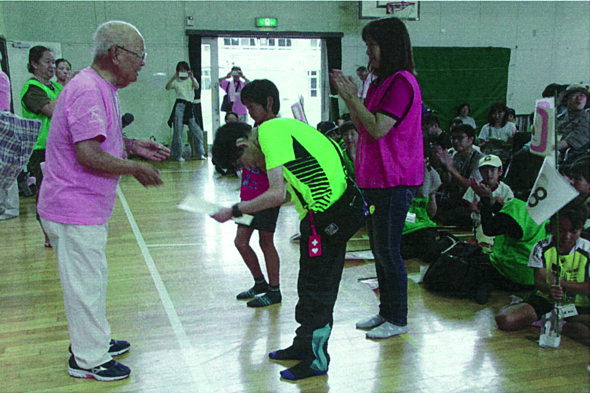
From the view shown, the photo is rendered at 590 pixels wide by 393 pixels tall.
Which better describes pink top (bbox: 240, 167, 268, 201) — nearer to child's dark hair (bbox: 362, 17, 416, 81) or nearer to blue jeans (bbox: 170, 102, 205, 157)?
child's dark hair (bbox: 362, 17, 416, 81)

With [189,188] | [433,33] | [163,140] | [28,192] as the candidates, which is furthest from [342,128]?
[433,33]

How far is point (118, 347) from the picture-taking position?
2482 millimetres

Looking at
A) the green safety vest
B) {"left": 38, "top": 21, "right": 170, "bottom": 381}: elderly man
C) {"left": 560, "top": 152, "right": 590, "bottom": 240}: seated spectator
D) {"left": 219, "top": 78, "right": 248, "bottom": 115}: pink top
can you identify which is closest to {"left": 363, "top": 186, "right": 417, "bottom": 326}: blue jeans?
{"left": 560, "top": 152, "right": 590, "bottom": 240}: seated spectator

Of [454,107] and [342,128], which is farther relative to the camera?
[454,107]

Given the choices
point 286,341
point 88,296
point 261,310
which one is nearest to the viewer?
point 88,296

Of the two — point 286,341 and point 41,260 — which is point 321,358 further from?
point 41,260

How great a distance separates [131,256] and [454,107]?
31.7 feet

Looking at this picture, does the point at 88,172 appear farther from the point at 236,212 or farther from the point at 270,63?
the point at 270,63

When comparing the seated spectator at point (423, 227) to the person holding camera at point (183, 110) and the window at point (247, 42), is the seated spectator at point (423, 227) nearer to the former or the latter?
the person holding camera at point (183, 110)

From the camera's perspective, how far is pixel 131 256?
13.5ft

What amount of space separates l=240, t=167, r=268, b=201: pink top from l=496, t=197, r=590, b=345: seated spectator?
61.0 inches

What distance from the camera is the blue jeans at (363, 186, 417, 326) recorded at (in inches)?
95.0

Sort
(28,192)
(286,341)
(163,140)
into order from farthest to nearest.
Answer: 1. (163,140)
2. (28,192)
3. (286,341)

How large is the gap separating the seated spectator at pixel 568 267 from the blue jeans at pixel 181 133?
338 inches
